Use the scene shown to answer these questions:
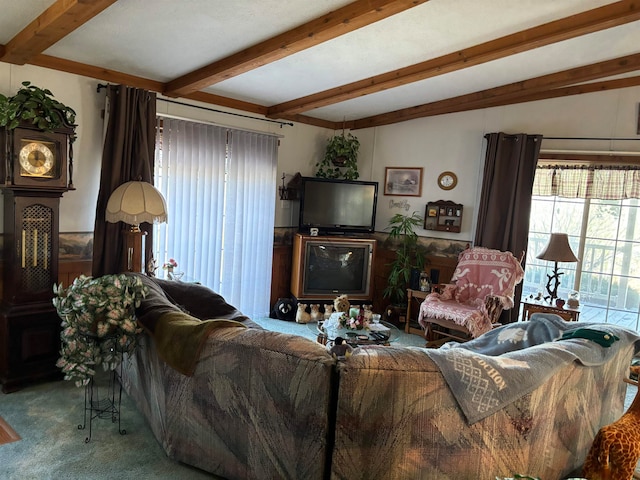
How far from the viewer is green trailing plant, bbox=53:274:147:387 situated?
93.2 inches

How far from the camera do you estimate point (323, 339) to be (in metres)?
3.66

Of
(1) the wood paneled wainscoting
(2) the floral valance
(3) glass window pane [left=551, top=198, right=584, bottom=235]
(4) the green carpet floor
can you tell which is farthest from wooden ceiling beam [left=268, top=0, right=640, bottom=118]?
(4) the green carpet floor

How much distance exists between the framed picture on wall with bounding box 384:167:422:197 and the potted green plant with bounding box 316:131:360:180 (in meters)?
0.44

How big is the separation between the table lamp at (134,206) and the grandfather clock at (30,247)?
14.1 inches

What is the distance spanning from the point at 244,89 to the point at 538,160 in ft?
10.4

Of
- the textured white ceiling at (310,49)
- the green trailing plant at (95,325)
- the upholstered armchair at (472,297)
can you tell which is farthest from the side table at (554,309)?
the green trailing plant at (95,325)

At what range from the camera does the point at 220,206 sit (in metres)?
4.80

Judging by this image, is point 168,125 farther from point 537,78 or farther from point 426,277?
point 537,78

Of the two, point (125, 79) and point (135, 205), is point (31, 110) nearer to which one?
point (135, 205)

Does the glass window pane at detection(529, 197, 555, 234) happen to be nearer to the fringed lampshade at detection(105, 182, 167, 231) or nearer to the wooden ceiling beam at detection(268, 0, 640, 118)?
the wooden ceiling beam at detection(268, 0, 640, 118)

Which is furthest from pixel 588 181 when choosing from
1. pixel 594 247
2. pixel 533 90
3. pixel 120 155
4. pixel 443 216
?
pixel 120 155

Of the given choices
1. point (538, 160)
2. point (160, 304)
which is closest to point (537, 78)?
point (538, 160)

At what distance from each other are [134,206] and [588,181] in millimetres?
4320

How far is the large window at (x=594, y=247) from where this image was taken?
456cm
